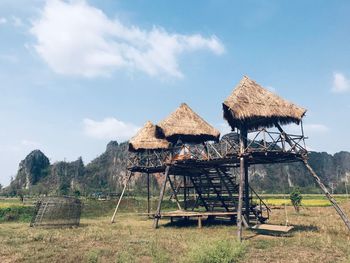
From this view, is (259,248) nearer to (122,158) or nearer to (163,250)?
(163,250)

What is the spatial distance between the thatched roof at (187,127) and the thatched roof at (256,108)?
5.02m

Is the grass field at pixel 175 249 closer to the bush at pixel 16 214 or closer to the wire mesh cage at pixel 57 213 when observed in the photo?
the wire mesh cage at pixel 57 213

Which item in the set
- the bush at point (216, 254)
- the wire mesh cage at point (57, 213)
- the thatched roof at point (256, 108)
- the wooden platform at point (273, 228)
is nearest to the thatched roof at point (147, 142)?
the wire mesh cage at point (57, 213)

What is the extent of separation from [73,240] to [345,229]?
14.6 m

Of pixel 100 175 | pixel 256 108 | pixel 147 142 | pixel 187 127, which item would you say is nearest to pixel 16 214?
pixel 147 142

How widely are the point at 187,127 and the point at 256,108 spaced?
6.87 metres

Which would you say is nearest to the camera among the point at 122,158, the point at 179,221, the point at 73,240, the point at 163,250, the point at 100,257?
the point at 100,257

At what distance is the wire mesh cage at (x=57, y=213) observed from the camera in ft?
73.3

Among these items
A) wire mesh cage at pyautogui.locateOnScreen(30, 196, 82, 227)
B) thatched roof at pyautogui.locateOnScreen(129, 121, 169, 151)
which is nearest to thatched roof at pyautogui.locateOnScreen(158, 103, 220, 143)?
thatched roof at pyautogui.locateOnScreen(129, 121, 169, 151)

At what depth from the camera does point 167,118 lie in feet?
80.0

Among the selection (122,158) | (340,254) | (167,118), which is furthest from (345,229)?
(122,158)

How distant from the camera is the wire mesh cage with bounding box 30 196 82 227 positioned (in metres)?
22.3

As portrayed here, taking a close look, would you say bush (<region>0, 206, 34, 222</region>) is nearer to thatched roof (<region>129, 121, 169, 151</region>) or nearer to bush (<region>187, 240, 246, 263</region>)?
thatched roof (<region>129, 121, 169, 151</region>)

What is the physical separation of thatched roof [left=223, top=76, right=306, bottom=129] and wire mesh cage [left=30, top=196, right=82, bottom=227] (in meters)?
12.4
